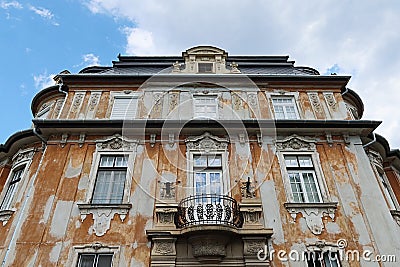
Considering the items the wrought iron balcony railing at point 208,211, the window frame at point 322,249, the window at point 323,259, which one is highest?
the wrought iron balcony railing at point 208,211

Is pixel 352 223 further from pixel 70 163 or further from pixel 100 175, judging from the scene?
pixel 70 163

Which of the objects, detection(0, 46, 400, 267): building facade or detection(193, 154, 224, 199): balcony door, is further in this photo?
detection(193, 154, 224, 199): balcony door

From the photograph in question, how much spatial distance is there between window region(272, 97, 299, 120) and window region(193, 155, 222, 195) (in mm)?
3572

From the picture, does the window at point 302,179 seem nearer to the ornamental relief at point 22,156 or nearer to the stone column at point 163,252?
the stone column at point 163,252

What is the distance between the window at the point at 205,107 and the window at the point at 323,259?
6454 millimetres

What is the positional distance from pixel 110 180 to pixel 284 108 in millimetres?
7862

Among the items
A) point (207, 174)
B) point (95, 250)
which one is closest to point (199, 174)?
point (207, 174)

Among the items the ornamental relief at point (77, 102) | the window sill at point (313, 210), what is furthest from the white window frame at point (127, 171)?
the window sill at point (313, 210)

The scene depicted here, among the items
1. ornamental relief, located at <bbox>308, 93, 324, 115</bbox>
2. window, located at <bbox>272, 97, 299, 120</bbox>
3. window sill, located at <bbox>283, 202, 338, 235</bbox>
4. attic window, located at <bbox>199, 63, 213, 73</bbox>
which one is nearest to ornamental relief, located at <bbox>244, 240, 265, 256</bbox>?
window sill, located at <bbox>283, 202, 338, 235</bbox>

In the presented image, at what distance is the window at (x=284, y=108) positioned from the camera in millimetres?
13938

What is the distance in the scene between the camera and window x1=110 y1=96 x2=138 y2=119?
1372 cm

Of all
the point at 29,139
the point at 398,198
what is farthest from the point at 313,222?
the point at 29,139

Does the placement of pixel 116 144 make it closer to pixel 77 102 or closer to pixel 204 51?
pixel 77 102

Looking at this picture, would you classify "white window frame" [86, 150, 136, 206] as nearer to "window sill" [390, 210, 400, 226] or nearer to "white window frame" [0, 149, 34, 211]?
"white window frame" [0, 149, 34, 211]
